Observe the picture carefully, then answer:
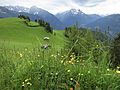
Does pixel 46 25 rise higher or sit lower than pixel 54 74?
lower

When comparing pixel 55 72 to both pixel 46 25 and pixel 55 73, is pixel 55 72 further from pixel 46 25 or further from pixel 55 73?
pixel 46 25

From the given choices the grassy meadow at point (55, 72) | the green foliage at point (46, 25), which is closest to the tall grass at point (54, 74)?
the grassy meadow at point (55, 72)

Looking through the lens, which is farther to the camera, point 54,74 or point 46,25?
point 46,25

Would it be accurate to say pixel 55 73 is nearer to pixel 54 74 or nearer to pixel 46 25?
pixel 54 74

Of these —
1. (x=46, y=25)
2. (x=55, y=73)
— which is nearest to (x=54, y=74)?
(x=55, y=73)

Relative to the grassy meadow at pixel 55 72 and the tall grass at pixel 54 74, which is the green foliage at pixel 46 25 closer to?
the grassy meadow at pixel 55 72

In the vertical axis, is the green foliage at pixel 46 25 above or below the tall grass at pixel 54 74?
below

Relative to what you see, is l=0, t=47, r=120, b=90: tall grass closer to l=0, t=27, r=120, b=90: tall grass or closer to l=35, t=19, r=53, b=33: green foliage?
l=0, t=27, r=120, b=90: tall grass

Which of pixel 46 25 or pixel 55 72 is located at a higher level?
pixel 55 72

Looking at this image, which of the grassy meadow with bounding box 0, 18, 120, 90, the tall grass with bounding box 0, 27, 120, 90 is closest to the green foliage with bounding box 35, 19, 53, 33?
the grassy meadow with bounding box 0, 18, 120, 90

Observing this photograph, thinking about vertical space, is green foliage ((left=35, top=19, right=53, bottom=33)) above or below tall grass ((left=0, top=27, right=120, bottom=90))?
below

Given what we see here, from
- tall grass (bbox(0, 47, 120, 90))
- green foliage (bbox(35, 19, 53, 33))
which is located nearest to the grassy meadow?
tall grass (bbox(0, 47, 120, 90))

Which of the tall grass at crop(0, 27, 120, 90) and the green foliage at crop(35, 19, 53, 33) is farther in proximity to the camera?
the green foliage at crop(35, 19, 53, 33)

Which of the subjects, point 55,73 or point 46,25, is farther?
point 46,25
